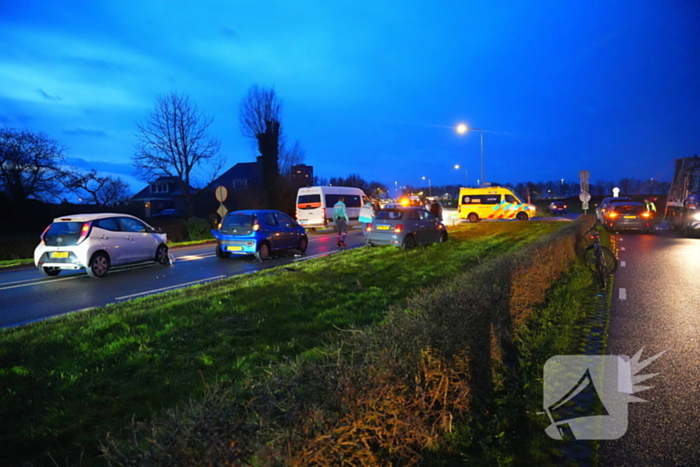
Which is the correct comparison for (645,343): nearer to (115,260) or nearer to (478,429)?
(478,429)

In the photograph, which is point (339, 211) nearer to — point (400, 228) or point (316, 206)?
point (400, 228)

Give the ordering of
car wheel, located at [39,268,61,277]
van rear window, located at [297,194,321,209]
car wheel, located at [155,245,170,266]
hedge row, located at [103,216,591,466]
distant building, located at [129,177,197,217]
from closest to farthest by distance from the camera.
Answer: hedge row, located at [103,216,591,466]
car wheel, located at [39,268,61,277]
car wheel, located at [155,245,170,266]
van rear window, located at [297,194,321,209]
distant building, located at [129,177,197,217]

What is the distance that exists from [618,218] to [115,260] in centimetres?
2215

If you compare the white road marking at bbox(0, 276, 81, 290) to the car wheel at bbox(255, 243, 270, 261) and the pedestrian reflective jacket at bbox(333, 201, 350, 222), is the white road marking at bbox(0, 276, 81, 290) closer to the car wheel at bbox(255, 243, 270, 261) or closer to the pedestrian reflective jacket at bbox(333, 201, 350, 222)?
the car wheel at bbox(255, 243, 270, 261)

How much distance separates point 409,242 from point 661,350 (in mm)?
10576

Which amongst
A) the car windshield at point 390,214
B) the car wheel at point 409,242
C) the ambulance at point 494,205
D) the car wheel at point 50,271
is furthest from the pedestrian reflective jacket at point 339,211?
the ambulance at point 494,205

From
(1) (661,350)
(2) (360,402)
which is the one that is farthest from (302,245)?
(2) (360,402)

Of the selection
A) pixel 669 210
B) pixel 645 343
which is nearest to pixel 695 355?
pixel 645 343

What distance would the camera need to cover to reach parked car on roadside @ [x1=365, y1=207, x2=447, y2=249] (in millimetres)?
15492

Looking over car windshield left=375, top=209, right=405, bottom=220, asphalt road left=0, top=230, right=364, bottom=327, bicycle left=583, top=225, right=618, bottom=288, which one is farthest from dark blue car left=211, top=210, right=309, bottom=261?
bicycle left=583, top=225, right=618, bottom=288

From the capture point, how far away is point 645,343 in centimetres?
555

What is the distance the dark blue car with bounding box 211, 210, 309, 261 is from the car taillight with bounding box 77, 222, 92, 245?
3936 millimetres

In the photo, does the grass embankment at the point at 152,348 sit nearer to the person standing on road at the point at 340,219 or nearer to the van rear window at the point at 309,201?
the person standing on road at the point at 340,219

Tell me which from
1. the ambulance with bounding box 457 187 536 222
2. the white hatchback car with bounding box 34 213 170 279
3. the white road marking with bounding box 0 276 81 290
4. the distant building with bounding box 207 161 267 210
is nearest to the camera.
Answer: the white road marking with bounding box 0 276 81 290
